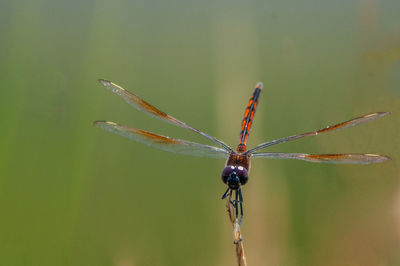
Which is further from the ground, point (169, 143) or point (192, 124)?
point (192, 124)

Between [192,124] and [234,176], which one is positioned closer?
[234,176]

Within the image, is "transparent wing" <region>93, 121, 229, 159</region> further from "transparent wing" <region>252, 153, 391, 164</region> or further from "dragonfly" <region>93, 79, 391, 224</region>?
"transparent wing" <region>252, 153, 391, 164</region>

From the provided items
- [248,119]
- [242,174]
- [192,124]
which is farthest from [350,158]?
[192,124]

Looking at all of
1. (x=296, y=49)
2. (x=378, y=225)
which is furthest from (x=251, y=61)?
(x=378, y=225)

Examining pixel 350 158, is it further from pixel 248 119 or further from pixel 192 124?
pixel 192 124

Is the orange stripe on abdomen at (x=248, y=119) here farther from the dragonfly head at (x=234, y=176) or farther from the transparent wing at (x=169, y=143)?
the dragonfly head at (x=234, y=176)

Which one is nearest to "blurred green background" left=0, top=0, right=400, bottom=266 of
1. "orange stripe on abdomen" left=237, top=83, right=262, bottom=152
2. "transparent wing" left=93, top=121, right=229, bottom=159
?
"orange stripe on abdomen" left=237, top=83, right=262, bottom=152

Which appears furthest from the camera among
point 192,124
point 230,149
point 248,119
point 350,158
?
point 192,124
